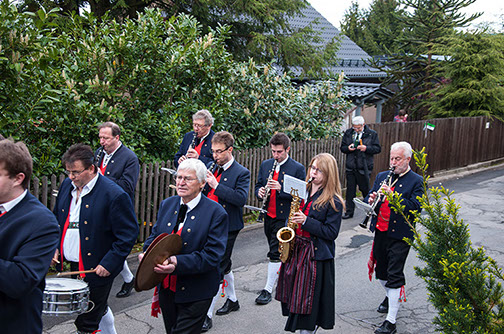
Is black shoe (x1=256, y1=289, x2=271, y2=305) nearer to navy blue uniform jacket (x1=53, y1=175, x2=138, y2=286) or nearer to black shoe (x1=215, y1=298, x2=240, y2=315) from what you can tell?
black shoe (x1=215, y1=298, x2=240, y2=315)

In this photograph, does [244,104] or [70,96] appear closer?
[70,96]

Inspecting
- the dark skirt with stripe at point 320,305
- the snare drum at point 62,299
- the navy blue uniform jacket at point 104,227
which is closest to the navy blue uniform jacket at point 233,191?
the dark skirt with stripe at point 320,305

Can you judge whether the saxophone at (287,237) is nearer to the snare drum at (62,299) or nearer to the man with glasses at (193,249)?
the man with glasses at (193,249)

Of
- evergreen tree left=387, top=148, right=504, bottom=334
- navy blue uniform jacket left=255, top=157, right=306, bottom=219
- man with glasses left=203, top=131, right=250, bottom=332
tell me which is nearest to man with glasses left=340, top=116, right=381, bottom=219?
navy blue uniform jacket left=255, top=157, right=306, bottom=219

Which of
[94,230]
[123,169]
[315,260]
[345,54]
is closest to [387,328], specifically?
[315,260]

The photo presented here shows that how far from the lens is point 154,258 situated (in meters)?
3.58

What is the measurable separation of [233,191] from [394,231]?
183cm

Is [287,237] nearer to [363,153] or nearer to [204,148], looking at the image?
[204,148]

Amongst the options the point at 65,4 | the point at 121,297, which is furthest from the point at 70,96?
the point at 65,4

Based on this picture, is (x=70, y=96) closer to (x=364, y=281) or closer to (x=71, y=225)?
(x=71, y=225)

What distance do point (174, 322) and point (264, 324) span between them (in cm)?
191

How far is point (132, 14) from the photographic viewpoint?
13.4m

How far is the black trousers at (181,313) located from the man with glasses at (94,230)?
0.56 meters

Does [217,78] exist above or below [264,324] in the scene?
above
